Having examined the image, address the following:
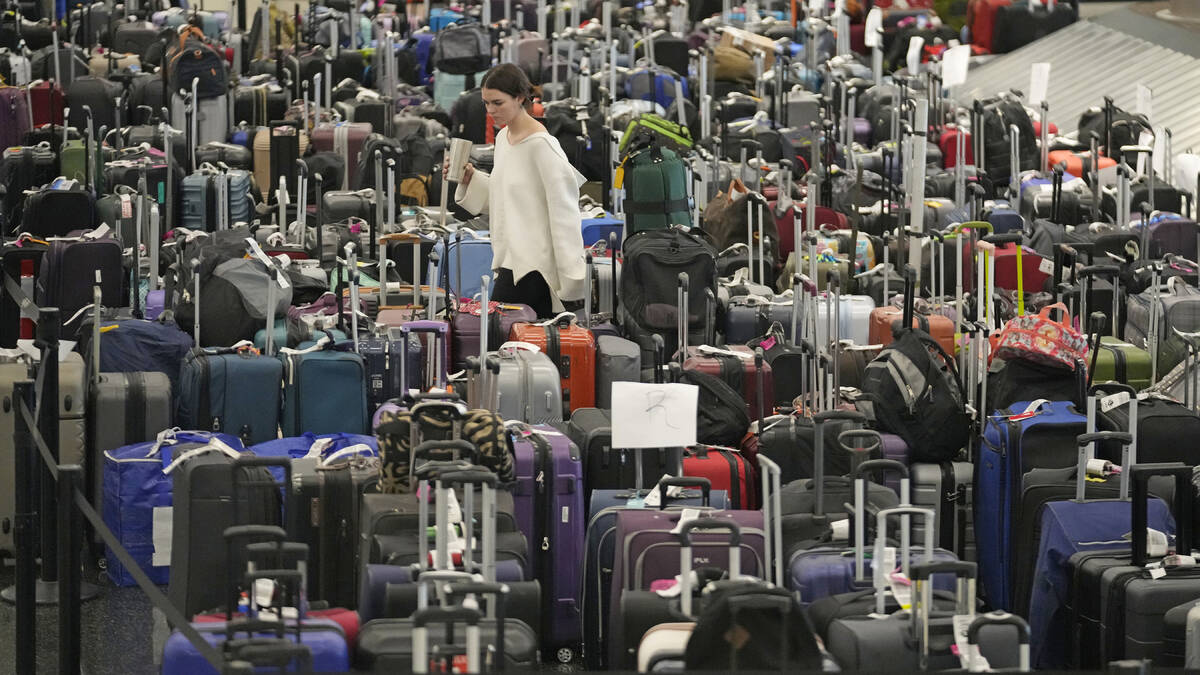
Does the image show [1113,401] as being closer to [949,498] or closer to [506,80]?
[949,498]

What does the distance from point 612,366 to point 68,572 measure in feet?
Answer: 9.28

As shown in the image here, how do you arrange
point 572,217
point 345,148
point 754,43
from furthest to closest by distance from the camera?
point 754,43 → point 345,148 → point 572,217

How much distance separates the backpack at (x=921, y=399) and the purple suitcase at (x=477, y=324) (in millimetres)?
1701

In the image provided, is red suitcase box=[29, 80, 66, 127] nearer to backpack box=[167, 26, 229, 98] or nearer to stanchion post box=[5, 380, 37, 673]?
backpack box=[167, 26, 229, 98]

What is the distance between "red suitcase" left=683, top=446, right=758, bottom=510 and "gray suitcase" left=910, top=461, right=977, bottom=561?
2.07 feet

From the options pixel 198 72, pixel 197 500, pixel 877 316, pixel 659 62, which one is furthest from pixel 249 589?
pixel 659 62

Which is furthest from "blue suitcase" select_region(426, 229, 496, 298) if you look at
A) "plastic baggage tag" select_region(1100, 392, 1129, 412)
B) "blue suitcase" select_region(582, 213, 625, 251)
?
"plastic baggage tag" select_region(1100, 392, 1129, 412)

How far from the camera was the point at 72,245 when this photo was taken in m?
9.74

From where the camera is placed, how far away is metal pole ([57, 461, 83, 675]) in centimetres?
615

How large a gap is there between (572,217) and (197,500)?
2.61 metres

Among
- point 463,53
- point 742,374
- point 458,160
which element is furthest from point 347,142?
point 742,374

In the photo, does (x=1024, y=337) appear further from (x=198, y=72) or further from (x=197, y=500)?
(x=198, y=72)

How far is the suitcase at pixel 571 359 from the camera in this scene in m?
8.44

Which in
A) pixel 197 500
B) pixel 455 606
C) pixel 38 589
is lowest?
pixel 38 589
